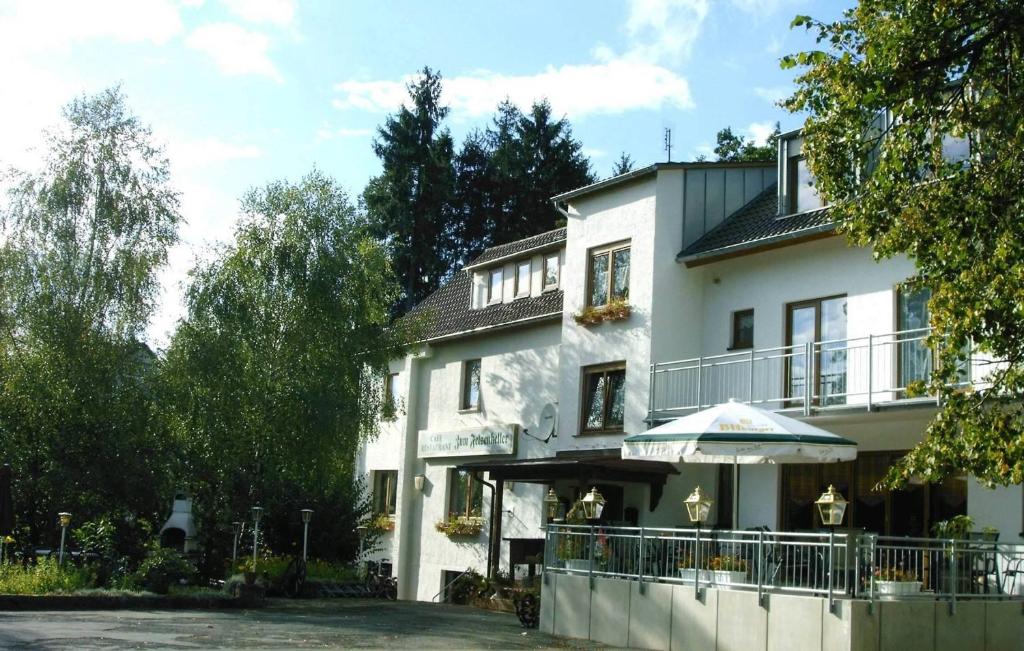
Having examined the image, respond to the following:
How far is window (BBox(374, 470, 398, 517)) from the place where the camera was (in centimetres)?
3111

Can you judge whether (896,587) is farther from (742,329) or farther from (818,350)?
(742,329)

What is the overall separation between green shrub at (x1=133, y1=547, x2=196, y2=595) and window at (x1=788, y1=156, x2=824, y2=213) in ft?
42.0

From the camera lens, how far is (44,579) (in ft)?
64.3

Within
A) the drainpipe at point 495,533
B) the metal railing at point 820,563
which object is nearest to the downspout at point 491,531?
the drainpipe at point 495,533

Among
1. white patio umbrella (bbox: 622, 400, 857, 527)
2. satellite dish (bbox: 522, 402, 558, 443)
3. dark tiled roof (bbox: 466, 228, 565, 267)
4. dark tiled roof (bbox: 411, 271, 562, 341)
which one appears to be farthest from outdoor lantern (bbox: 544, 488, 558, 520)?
dark tiled roof (bbox: 466, 228, 565, 267)

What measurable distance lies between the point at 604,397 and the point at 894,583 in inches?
395

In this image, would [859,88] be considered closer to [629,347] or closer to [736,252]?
[736,252]

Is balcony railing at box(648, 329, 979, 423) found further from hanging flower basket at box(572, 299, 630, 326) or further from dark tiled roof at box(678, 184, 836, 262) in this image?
dark tiled roof at box(678, 184, 836, 262)

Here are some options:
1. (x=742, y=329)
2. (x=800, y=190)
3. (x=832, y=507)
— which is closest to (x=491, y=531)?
(x=742, y=329)

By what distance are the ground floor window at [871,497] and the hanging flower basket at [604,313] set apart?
14.1 feet

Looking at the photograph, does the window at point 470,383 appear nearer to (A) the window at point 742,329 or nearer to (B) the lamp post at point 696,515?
(A) the window at point 742,329

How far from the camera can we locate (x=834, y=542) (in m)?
13.1

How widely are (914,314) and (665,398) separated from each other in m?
4.80

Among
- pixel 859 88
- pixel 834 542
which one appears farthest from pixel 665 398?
pixel 859 88
